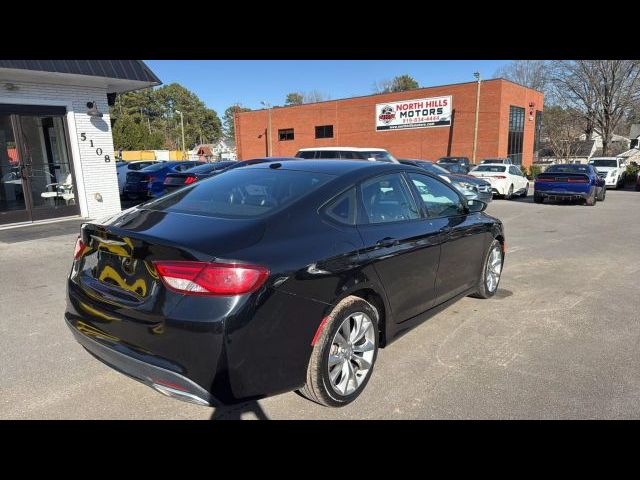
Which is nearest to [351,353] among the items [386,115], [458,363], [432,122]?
[458,363]

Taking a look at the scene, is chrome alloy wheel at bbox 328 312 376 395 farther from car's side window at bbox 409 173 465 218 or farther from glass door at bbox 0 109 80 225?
glass door at bbox 0 109 80 225

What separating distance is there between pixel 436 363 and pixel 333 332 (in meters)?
1.27

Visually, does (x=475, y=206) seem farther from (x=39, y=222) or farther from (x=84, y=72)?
(x=39, y=222)

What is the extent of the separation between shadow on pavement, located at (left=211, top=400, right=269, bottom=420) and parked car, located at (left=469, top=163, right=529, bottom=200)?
1664 centimetres

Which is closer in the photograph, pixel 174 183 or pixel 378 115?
pixel 174 183

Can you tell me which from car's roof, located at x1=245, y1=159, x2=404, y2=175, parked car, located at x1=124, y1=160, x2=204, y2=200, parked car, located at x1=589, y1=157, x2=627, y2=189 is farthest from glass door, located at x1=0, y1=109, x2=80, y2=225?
parked car, located at x1=589, y1=157, x2=627, y2=189

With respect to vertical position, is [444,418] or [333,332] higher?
[333,332]

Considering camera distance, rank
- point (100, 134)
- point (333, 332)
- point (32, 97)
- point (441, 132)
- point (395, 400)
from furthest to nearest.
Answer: point (441, 132) → point (100, 134) → point (32, 97) → point (395, 400) → point (333, 332)

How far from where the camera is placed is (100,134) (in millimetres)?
10625

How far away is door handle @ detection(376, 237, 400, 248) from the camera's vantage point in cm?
319

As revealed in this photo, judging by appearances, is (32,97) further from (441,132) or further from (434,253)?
(441,132)

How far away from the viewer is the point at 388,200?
3555 mm
